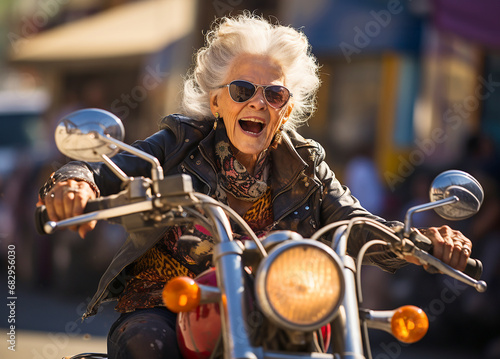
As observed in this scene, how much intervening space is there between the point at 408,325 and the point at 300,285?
1.28 feet

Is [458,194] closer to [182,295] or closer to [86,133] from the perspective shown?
[182,295]

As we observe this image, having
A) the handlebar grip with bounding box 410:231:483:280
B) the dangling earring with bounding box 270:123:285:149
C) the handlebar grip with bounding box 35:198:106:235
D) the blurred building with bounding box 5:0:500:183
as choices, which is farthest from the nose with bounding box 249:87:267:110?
the blurred building with bounding box 5:0:500:183

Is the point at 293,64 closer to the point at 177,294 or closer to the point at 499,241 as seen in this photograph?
the point at 177,294

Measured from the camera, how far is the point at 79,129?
6.33 feet

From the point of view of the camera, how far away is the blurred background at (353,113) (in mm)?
6695

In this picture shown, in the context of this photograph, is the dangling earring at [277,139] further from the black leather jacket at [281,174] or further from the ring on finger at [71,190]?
the ring on finger at [71,190]

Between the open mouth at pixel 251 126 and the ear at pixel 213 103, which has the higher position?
the ear at pixel 213 103

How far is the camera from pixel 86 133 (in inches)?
75.9

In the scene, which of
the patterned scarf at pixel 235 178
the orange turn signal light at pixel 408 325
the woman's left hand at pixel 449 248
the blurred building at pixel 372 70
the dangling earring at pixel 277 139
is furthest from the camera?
the blurred building at pixel 372 70

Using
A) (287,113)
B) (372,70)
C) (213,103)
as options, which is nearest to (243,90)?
(213,103)

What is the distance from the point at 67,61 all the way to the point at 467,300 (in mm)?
7690

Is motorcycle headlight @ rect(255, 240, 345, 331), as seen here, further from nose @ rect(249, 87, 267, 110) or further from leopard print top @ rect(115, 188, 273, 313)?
nose @ rect(249, 87, 267, 110)

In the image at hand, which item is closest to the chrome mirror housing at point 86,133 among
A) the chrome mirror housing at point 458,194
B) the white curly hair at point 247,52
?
the chrome mirror housing at point 458,194

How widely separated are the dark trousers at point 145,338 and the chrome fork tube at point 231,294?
0.43 meters
